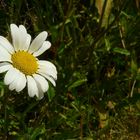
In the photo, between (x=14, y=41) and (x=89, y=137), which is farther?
(x=89, y=137)

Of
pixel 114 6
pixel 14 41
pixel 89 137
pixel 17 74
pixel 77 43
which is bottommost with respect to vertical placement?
pixel 89 137

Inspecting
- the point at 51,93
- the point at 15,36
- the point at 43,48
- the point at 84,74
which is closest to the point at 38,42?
the point at 43,48

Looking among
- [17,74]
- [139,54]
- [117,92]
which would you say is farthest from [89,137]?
[17,74]

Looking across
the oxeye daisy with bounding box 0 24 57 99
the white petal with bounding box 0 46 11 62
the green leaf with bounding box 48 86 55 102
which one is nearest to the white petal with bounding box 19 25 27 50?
the oxeye daisy with bounding box 0 24 57 99

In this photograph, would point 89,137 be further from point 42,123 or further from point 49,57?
point 49,57

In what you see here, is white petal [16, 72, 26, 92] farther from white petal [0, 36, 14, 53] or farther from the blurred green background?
the blurred green background

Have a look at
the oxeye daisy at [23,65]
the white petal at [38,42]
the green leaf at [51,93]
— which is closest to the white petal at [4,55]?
the oxeye daisy at [23,65]
